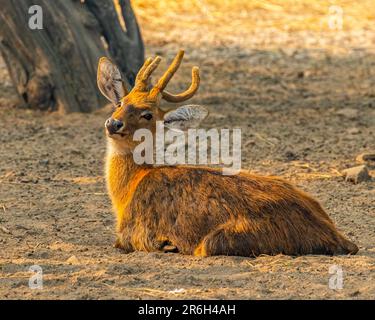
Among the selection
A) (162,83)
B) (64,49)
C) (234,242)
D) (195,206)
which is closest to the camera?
(234,242)

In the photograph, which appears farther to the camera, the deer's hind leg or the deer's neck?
the deer's neck

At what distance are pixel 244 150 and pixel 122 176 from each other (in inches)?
124

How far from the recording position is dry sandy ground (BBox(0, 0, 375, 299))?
20.7 ft

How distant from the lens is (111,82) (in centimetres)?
773

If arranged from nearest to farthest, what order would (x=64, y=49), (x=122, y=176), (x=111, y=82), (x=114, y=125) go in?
(x=114, y=125) < (x=122, y=176) < (x=111, y=82) < (x=64, y=49)

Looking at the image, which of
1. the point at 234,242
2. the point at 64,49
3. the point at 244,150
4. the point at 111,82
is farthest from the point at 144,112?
the point at 64,49

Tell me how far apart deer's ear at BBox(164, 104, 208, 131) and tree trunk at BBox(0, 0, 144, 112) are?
4116 mm

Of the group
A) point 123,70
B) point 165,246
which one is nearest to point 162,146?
point 165,246

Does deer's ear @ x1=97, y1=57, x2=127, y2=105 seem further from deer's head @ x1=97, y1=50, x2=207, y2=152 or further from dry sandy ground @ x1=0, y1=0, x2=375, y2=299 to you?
dry sandy ground @ x1=0, y1=0, x2=375, y2=299

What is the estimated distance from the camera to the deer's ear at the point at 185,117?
7297mm

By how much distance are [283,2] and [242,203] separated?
11546 mm

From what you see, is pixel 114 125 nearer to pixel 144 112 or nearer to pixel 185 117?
pixel 144 112

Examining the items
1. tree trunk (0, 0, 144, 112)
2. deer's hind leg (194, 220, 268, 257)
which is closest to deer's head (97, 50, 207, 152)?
deer's hind leg (194, 220, 268, 257)

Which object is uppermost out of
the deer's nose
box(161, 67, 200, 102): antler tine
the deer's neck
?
box(161, 67, 200, 102): antler tine
